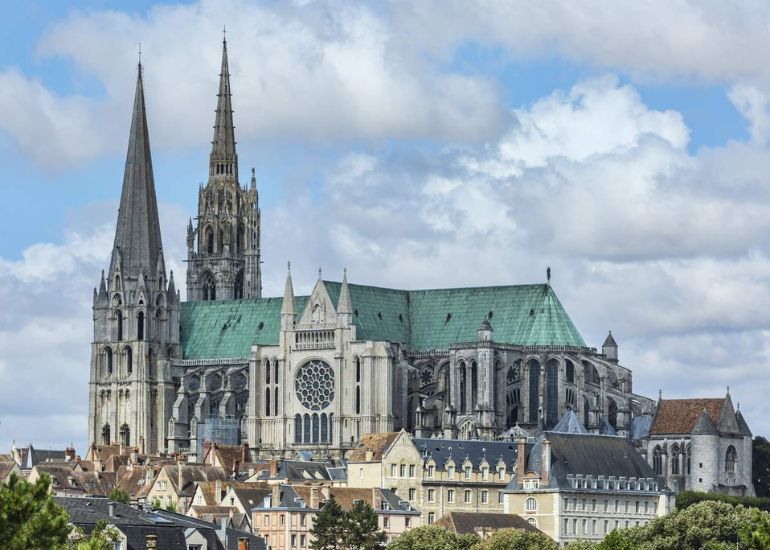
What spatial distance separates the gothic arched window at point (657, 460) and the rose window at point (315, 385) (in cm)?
2557

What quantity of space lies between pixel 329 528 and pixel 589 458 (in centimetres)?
3314

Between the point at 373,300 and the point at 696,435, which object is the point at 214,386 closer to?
the point at 373,300

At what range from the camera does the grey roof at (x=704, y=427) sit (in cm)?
17438

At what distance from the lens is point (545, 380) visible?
18025 centimetres

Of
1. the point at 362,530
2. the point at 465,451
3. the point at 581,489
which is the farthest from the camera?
the point at 465,451

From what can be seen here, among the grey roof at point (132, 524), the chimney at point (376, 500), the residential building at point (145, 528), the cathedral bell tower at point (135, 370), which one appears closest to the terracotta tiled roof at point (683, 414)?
the chimney at point (376, 500)

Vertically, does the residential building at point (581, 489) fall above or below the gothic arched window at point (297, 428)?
below

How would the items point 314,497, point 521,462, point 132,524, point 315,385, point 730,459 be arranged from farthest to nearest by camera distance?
point 315,385 → point 730,459 → point 521,462 → point 314,497 → point 132,524

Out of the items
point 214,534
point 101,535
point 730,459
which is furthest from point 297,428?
point 101,535

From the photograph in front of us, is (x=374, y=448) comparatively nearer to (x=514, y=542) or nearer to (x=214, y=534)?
(x=514, y=542)

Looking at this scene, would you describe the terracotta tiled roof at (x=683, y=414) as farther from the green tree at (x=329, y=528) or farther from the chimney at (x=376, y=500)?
the green tree at (x=329, y=528)

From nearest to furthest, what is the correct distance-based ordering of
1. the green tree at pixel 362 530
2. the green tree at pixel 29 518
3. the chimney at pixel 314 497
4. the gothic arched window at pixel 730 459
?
1. the green tree at pixel 29 518
2. the green tree at pixel 362 530
3. the chimney at pixel 314 497
4. the gothic arched window at pixel 730 459

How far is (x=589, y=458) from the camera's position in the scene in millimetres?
155500

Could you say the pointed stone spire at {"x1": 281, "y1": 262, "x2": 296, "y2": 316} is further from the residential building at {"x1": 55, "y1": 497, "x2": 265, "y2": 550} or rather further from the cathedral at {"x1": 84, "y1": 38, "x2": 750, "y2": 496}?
the residential building at {"x1": 55, "y1": 497, "x2": 265, "y2": 550}
